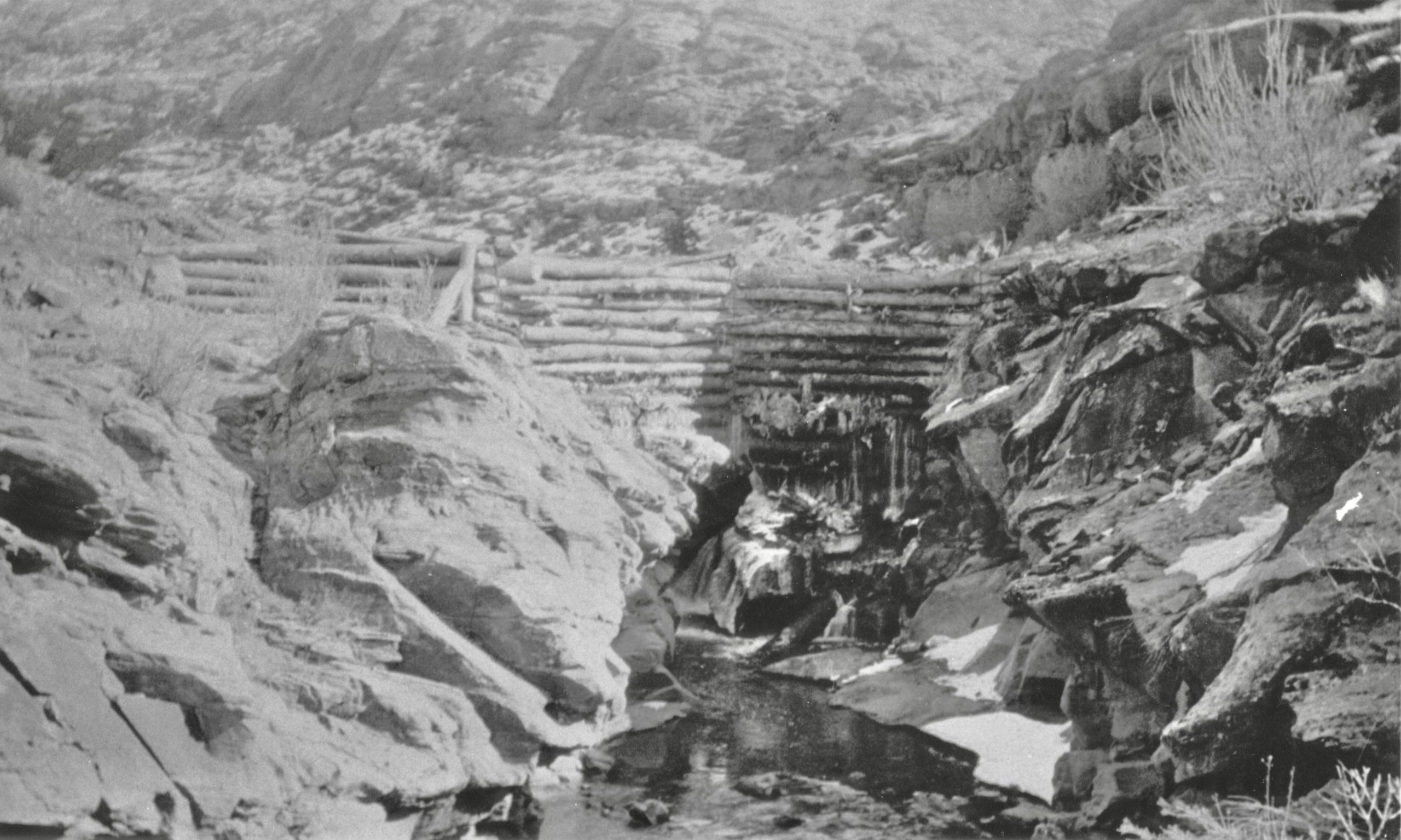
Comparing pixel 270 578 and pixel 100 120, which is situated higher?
pixel 100 120

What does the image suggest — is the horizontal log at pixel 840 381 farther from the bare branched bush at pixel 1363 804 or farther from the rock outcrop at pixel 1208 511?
the bare branched bush at pixel 1363 804

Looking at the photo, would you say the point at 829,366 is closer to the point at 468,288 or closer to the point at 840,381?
the point at 840,381

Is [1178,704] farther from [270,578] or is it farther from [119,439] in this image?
[119,439]

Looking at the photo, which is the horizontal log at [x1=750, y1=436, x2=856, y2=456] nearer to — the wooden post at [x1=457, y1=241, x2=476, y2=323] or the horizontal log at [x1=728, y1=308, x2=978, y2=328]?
Answer: the horizontal log at [x1=728, y1=308, x2=978, y2=328]

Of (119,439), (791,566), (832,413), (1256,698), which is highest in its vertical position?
(119,439)

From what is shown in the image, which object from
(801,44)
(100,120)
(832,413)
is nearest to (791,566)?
(832,413)

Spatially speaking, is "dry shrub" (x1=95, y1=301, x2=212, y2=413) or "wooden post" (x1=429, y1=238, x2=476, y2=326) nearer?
"dry shrub" (x1=95, y1=301, x2=212, y2=413)

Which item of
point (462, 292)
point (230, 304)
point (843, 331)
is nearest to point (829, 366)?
point (843, 331)

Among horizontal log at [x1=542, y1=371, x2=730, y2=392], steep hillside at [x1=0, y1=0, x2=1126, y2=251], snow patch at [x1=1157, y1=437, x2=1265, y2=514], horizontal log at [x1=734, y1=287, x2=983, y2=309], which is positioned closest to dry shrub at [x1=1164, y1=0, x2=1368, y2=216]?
snow patch at [x1=1157, y1=437, x2=1265, y2=514]
